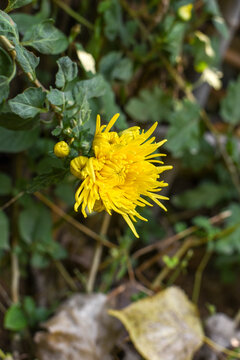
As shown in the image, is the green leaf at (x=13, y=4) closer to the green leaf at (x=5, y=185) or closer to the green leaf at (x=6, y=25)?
the green leaf at (x=6, y=25)

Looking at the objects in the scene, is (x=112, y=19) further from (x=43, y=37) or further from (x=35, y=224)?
(x=35, y=224)

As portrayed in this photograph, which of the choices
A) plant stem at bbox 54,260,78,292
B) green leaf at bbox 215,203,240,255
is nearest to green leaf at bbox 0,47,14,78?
plant stem at bbox 54,260,78,292

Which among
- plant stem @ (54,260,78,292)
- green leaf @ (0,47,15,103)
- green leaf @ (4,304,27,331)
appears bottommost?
plant stem @ (54,260,78,292)

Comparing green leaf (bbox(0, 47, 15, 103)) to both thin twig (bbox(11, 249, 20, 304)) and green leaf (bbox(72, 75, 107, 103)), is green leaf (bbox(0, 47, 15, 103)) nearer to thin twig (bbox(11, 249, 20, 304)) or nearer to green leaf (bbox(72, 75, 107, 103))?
green leaf (bbox(72, 75, 107, 103))

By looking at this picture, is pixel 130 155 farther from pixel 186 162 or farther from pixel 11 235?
pixel 186 162

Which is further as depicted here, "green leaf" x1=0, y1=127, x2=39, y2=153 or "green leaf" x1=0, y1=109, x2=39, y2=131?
"green leaf" x1=0, y1=127, x2=39, y2=153

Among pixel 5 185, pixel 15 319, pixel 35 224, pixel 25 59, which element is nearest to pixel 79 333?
pixel 15 319

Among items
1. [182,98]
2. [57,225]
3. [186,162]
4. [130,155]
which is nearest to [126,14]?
[182,98]

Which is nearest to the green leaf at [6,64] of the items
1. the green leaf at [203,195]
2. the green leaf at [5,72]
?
the green leaf at [5,72]
